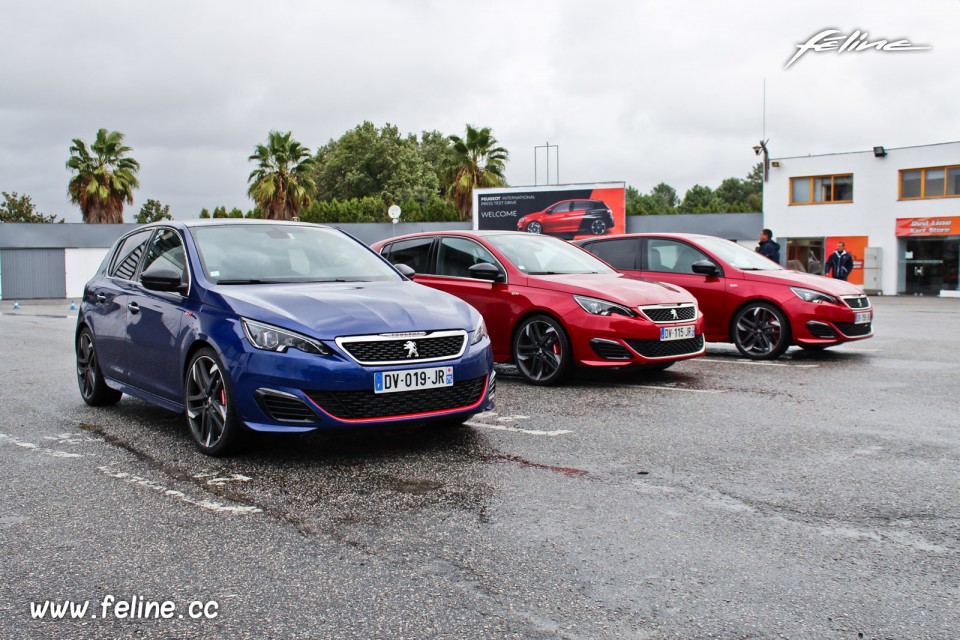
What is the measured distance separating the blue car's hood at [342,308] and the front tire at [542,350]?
8.48 ft

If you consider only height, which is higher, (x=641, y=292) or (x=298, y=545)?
(x=641, y=292)

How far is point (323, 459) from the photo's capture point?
519cm

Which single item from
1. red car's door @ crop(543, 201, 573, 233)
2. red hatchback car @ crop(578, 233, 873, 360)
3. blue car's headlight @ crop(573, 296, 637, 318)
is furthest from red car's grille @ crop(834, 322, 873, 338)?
red car's door @ crop(543, 201, 573, 233)

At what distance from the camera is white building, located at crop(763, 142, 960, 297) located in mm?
34094

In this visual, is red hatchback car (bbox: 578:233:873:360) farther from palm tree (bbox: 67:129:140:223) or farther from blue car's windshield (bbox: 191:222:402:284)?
palm tree (bbox: 67:129:140:223)

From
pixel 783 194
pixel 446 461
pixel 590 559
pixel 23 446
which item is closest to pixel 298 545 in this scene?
pixel 590 559

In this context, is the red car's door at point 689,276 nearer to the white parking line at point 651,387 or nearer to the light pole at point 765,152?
the white parking line at point 651,387

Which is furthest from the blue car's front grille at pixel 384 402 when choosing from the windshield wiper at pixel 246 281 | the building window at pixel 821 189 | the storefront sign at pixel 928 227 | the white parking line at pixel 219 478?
the building window at pixel 821 189

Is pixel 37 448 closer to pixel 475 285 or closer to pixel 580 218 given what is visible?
pixel 475 285

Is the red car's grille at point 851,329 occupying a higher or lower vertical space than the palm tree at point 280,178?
lower

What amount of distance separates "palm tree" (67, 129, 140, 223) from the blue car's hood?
46713mm

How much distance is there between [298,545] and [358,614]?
2.54ft

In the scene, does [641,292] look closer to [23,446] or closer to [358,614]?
[23,446]

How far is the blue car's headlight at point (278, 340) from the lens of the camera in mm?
Result: 4863
